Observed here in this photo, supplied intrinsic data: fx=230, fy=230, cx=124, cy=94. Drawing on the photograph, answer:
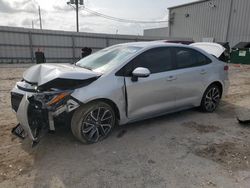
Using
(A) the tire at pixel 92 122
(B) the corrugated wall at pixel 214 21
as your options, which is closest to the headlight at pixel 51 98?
(A) the tire at pixel 92 122

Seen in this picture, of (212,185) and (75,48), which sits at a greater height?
(75,48)

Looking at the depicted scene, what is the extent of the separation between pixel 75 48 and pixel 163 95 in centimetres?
1596

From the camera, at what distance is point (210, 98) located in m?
5.19

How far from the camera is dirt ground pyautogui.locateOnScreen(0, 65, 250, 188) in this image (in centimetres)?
274

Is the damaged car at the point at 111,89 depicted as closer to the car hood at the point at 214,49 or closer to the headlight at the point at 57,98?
the headlight at the point at 57,98

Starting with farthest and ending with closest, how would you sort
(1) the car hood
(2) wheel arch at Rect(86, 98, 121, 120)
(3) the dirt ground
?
(1) the car hood
(2) wheel arch at Rect(86, 98, 121, 120)
(3) the dirt ground

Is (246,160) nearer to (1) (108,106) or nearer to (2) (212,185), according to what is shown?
(2) (212,185)

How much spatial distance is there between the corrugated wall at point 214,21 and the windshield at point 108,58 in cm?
2130

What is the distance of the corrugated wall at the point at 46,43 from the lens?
16.5 meters

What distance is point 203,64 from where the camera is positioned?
4.96 meters

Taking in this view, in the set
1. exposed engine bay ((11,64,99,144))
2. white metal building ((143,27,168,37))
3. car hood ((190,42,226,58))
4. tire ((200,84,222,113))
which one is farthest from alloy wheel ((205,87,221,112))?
white metal building ((143,27,168,37))

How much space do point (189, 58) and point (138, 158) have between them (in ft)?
8.25

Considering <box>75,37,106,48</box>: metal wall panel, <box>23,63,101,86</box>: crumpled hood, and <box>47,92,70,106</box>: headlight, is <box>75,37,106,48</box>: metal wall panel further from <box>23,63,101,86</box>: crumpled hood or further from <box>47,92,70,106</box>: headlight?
<box>47,92,70,106</box>: headlight

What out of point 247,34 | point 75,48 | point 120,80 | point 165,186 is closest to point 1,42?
point 75,48
